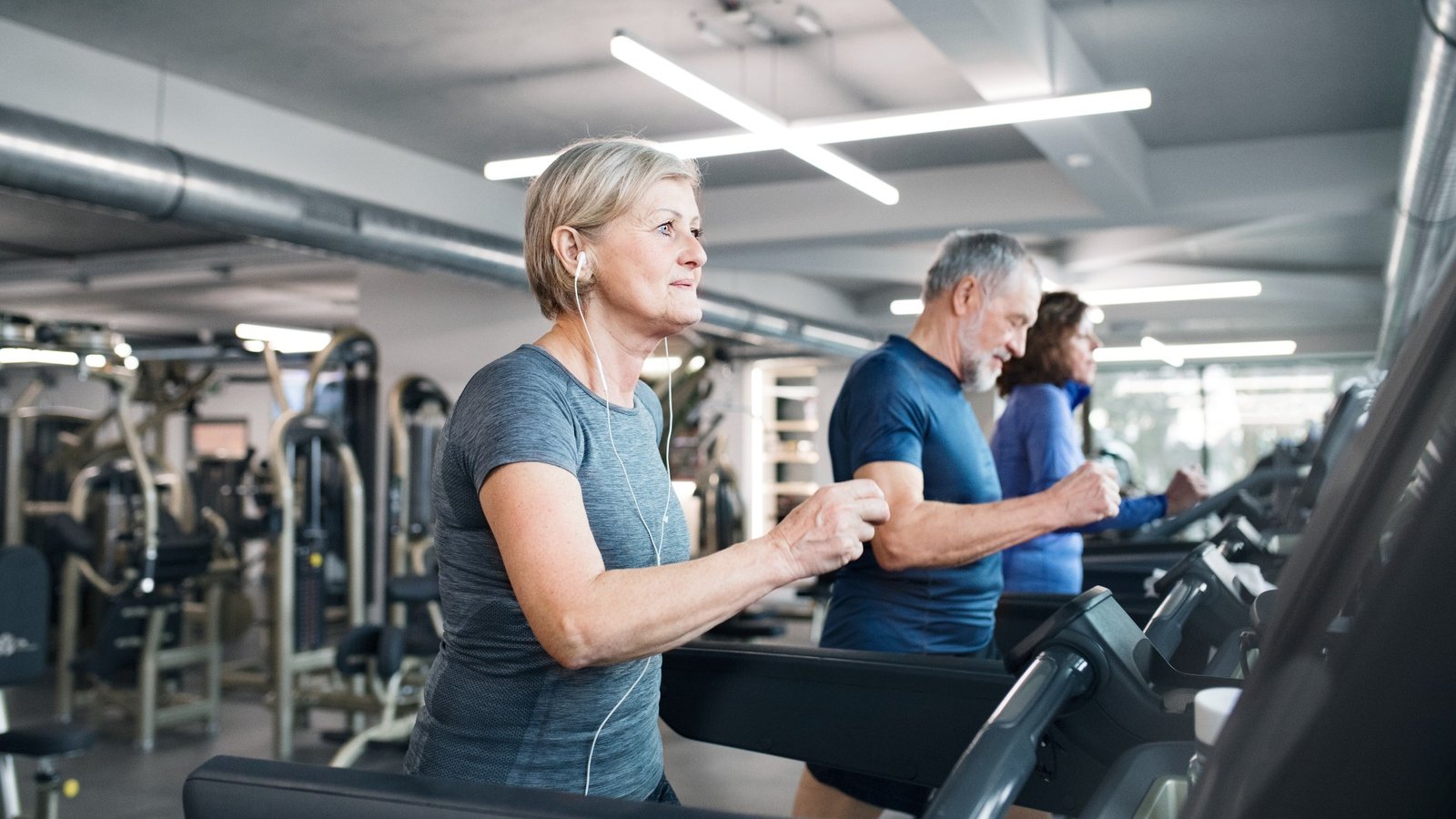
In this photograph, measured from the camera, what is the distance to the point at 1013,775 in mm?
740

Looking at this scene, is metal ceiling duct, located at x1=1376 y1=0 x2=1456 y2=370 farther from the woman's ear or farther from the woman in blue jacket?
the woman's ear

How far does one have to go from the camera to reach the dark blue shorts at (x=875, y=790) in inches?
73.7

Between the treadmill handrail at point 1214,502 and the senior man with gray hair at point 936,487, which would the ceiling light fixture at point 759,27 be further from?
the senior man with gray hair at point 936,487

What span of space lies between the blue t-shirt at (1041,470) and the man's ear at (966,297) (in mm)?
603

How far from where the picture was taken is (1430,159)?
432 cm

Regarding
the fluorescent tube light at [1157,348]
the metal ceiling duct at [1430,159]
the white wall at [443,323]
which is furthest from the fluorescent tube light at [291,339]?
the metal ceiling duct at [1430,159]

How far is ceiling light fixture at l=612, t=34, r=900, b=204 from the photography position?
12.7ft

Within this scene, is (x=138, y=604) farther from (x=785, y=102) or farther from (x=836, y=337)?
(x=836, y=337)

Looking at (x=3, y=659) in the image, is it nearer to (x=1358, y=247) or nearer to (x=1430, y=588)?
(x=1430, y=588)

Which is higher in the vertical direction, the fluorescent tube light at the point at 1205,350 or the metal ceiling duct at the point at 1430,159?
the fluorescent tube light at the point at 1205,350

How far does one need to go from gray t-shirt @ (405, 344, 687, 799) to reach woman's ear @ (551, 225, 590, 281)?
0.38 feet

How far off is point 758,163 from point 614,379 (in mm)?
6502

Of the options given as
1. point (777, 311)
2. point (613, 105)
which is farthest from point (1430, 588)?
point (777, 311)

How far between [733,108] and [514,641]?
356 centimetres
